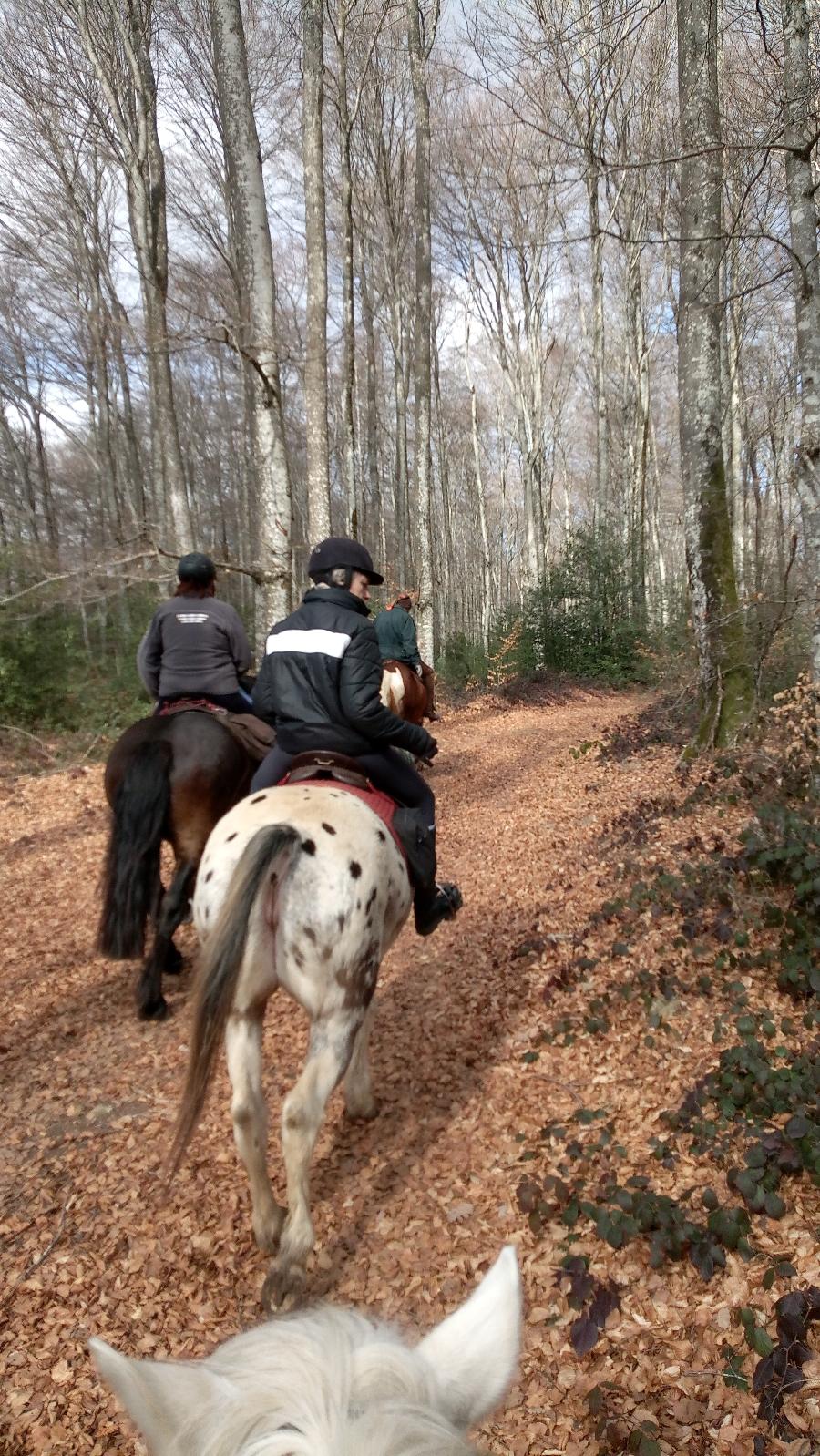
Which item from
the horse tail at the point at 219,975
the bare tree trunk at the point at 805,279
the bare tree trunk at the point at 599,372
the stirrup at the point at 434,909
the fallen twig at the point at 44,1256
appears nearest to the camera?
the horse tail at the point at 219,975

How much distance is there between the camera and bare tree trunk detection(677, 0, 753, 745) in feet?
24.0

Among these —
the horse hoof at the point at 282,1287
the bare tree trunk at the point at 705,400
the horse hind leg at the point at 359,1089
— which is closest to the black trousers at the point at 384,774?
the horse hind leg at the point at 359,1089

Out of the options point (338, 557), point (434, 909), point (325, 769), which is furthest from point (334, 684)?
point (434, 909)

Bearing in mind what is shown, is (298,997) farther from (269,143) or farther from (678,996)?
(269,143)

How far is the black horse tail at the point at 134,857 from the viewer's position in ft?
16.2

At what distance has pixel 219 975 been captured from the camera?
2703mm

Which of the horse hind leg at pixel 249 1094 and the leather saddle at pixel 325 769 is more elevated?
the leather saddle at pixel 325 769

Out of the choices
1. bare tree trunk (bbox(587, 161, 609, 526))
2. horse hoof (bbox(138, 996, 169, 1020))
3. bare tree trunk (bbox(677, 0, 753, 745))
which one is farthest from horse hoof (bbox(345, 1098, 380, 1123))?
bare tree trunk (bbox(587, 161, 609, 526))

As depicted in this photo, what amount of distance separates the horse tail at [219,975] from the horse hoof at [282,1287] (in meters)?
0.57

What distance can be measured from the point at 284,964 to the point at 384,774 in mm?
1342

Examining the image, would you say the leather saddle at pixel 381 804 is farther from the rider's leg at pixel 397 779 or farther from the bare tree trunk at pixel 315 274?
the bare tree trunk at pixel 315 274

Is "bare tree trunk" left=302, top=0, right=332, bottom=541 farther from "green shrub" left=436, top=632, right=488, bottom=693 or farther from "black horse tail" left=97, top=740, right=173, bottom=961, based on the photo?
"green shrub" left=436, top=632, right=488, bottom=693

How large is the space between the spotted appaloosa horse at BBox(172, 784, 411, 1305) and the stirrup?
1.04 meters

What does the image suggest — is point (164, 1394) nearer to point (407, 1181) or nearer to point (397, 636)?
point (407, 1181)
